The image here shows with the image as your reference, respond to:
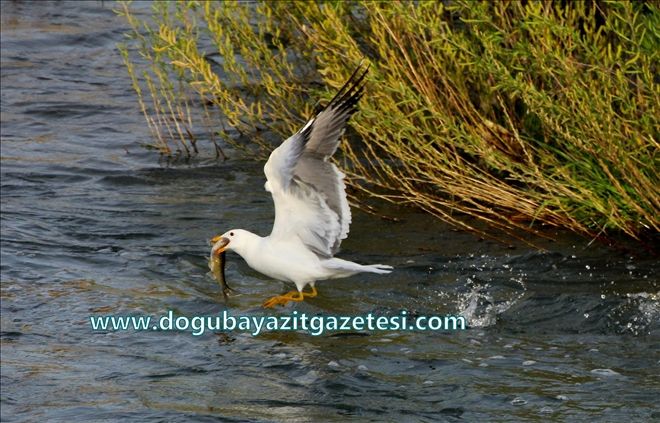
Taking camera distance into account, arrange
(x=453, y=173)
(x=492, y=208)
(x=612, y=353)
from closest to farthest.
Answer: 1. (x=612, y=353)
2. (x=453, y=173)
3. (x=492, y=208)

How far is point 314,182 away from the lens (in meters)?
6.83

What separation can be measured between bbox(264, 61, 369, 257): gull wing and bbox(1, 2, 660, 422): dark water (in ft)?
1.83

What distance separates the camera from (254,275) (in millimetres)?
8289

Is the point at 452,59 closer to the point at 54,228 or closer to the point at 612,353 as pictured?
the point at 612,353

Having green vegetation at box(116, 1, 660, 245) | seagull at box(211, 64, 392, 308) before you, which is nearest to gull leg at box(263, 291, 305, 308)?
seagull at box(211, 64, 392, 308)

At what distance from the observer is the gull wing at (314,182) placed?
6578mm

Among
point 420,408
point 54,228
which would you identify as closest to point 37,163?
point 54,228

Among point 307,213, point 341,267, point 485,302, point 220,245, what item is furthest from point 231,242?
point 485,302

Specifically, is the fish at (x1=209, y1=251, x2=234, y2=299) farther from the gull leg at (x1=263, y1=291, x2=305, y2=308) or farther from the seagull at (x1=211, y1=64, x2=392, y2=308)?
the gull leg at (x1=263, y1=291, x2=305, y2=308)

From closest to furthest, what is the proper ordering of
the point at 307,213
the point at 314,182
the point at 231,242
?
the point at 314,182 → the point at 307,213 → the point at 231,242

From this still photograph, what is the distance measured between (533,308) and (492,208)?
140 centimetres

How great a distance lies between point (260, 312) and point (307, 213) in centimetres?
75

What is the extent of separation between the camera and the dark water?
6098 mm

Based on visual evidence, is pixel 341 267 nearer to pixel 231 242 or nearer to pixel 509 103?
pixel 231 242
